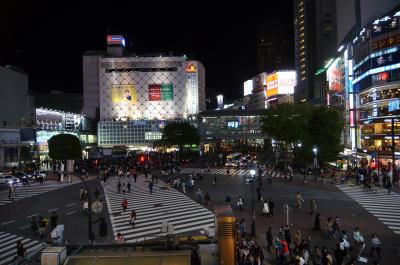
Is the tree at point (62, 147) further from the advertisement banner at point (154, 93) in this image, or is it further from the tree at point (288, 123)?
the advertisement banner at point (154, 93)

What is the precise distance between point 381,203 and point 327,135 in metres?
18.3

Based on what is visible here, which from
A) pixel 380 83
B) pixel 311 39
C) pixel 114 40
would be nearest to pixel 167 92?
pixel 114 40

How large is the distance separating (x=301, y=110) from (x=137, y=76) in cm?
6504

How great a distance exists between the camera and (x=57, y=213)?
26.7 m

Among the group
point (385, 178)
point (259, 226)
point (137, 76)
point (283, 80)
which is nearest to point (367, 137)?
point (385, 178)

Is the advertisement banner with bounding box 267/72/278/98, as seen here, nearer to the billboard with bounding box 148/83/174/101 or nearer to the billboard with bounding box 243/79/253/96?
the billboard with bounding box 243/79/253/96

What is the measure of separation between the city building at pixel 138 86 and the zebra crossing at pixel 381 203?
8077 cm

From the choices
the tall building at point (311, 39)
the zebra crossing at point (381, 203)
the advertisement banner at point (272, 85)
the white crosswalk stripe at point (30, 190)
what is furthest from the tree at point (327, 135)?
the advertisement banner at point (272, 85)

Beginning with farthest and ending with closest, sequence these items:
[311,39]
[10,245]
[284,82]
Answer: [311,39] < [284,82] < [10,245]

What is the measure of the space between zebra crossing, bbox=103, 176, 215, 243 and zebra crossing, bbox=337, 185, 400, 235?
10.3 metres

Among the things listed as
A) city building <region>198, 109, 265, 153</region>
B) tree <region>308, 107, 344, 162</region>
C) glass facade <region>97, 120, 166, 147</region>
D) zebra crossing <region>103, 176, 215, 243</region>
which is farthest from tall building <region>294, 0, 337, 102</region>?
zebra crossing <region>103, 176, 215, 243</region>

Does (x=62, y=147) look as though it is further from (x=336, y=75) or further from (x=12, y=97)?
(x=336, y=75)

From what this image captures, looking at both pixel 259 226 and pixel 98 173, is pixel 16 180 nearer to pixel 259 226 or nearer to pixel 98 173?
pixel 98 173

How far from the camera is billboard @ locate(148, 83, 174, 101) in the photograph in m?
113
